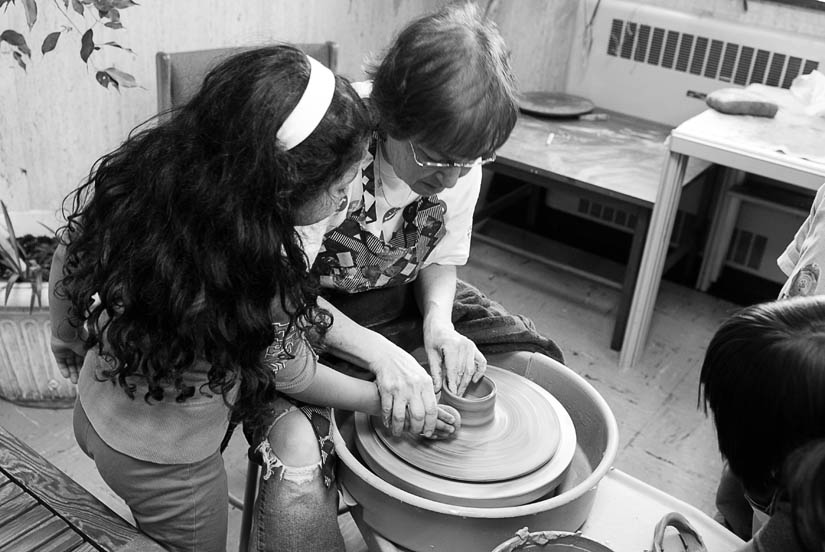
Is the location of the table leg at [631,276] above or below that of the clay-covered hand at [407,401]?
below

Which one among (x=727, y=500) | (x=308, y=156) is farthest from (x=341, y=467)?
(x=727, y=500)

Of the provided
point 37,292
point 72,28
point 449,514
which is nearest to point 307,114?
point 449,514

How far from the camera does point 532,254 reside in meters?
3.31

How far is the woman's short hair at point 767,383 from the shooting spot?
0.88 m

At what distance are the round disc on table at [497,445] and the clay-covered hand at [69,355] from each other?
0.57m

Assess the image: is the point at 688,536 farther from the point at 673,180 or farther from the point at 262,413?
the point at 673,180

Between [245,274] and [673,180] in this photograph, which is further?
[673,180]

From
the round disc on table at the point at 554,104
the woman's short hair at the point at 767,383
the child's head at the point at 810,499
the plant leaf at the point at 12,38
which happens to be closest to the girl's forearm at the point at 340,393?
the woman's short hair at the point at 767,383

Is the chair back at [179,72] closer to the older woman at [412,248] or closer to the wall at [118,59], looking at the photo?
the wall at [118,59]

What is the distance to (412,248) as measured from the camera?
1541 mm

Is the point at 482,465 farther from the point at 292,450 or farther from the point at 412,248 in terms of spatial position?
the point at 412,248

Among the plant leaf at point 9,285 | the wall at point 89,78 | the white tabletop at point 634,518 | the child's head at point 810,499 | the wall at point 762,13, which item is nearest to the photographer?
the child's head at point 810,499

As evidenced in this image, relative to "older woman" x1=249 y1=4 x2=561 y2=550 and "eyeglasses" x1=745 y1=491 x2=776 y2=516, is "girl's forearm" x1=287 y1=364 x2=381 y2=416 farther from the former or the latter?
"eyeglasses" x1=745 y1=491 x2=776 y2=516

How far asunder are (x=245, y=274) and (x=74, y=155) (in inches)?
69.7
